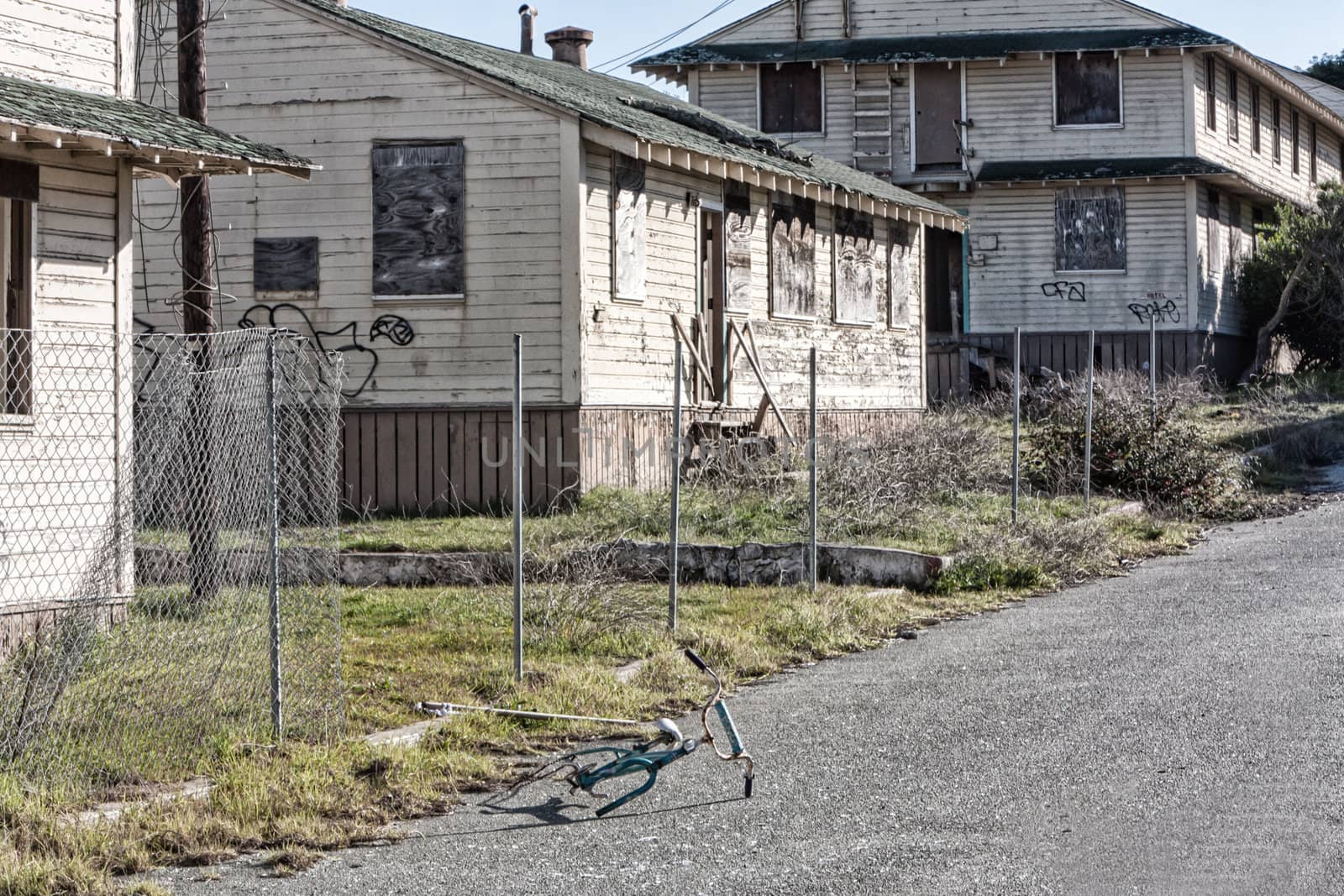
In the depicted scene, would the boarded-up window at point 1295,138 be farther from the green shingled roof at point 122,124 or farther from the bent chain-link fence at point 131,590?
the green shingled roof at point 122,124

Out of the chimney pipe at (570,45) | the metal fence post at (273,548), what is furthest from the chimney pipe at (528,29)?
the metal fence post at (273,548)

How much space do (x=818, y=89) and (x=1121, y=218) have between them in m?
6.70

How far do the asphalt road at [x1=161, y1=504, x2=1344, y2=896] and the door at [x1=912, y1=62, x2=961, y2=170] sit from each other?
2365 centimetres

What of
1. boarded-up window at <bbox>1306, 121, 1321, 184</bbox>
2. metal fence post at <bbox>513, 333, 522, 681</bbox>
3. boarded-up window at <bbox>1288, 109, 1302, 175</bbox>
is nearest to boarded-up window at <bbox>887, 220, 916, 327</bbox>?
metal fence post at <bbox>513, 333, 522, 681</bbox>

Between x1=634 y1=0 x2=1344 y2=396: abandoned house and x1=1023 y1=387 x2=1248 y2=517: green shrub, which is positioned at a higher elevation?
x1=634 y1=0 x2=1344 y2=396: abandoned house

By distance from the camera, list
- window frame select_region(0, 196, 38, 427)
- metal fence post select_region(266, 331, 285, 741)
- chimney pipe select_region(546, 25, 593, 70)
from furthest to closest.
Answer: chimney pipe select_region(546, 25, 593, 70) → window frame select_region(0, 196, 38, 427) → metal fence post select_region(266, 331, 285, 741)

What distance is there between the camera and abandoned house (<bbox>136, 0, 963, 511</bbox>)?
56.4 ft

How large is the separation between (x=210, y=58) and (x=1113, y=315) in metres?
19.9

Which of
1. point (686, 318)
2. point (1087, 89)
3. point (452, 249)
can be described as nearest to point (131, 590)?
point (452, 249)

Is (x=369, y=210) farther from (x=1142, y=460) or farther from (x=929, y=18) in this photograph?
(x=929, y=18)

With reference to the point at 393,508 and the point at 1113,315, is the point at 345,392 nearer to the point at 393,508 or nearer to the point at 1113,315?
the point at 393,508

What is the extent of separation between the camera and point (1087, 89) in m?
32.9

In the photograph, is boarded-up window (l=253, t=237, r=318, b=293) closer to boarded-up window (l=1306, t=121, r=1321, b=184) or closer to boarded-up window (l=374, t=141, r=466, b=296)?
boarded-up window (l=374, t=141, r=466, b=296)

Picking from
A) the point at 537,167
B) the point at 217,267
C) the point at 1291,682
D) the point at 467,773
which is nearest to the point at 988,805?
the point at 467,773
